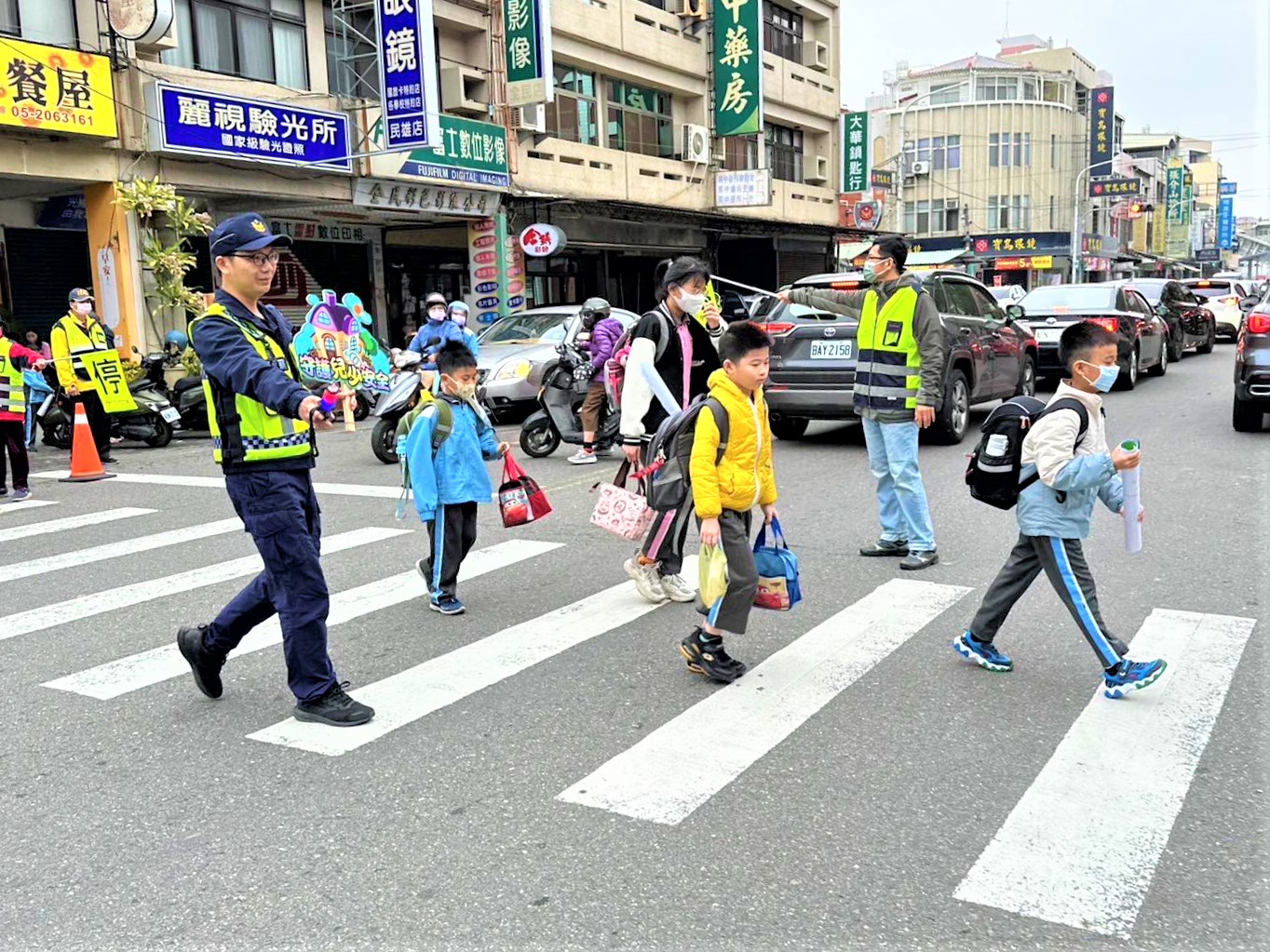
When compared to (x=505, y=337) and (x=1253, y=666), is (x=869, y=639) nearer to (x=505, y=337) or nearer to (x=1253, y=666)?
(x=1253, y=666)

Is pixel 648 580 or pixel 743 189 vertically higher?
pixel 743 189

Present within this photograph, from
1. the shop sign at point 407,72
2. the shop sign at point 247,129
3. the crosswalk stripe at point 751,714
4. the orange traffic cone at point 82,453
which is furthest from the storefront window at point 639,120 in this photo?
the crosswalk stripe at point 751,714

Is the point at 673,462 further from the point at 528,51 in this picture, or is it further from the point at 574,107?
the point at 574,107

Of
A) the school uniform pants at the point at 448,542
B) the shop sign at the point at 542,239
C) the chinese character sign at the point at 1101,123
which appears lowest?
the school uniform pants at the point at 448,542

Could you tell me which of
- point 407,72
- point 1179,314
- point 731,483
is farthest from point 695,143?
point 731,483

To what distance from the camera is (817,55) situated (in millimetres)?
35875

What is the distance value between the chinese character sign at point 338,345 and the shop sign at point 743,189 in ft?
50.0

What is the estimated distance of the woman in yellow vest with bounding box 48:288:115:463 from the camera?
1131 centimetres

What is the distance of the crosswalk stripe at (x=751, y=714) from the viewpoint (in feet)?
12.0

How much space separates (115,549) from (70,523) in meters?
1.34

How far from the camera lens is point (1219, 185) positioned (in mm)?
112250

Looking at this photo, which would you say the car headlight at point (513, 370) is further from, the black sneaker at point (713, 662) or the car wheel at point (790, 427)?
the black sneaker at point (713, 662)

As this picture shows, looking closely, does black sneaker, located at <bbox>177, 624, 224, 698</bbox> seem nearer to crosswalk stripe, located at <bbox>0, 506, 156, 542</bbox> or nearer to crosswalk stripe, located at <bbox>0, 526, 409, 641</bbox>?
crosswalk stripe, located at <bbox>0, 526, 409, 641</bbox>

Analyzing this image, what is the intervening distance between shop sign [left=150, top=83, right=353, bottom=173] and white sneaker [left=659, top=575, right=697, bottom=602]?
42.4ft
